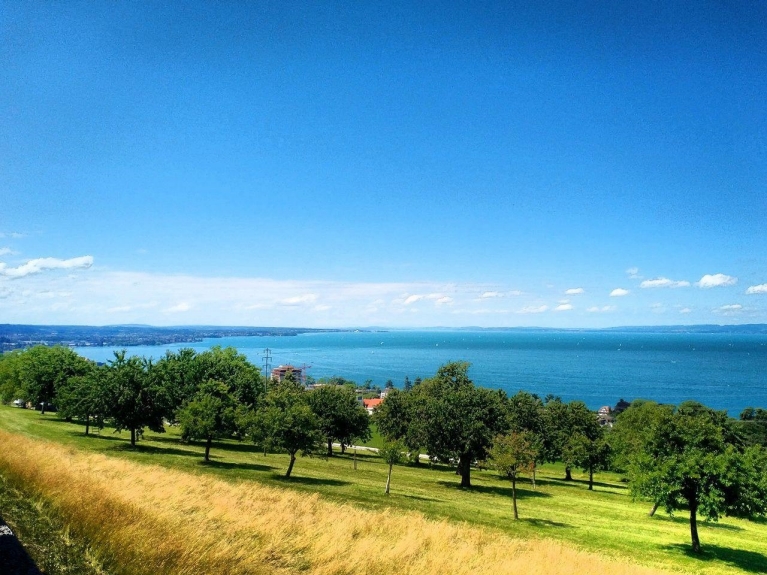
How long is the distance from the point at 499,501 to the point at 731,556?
1658 centimetres

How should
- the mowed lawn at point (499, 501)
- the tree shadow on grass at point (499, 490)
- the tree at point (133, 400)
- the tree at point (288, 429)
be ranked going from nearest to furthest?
1. the mowed lawn at point (499, 501)
2. the tree at point (288, 429)
3. the tree at point (133, 400)
4. the tree shadow on grass at point (499, 490)

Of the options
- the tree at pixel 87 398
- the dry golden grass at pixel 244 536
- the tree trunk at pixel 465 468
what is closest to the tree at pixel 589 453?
the tree trunk at pixel 465 468

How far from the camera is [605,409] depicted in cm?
17875

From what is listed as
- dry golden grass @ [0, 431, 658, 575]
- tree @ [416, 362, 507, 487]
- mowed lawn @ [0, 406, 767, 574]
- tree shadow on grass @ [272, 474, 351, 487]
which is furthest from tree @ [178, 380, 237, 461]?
dry golden grass @ [0, 431, 658, 575]

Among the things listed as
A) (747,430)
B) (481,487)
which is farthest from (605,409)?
(481,487)

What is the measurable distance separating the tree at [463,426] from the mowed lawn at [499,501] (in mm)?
3199

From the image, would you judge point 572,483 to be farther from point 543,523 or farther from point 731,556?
point 731,556

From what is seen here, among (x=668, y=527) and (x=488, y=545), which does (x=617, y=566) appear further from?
(x=668, y=527)

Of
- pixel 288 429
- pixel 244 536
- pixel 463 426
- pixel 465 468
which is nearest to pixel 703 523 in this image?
pixel 465 468

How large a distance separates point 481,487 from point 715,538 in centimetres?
2061

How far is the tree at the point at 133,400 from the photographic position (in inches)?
1663

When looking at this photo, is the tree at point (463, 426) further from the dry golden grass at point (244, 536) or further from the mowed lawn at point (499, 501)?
the dry golden grass at point (244, 536)

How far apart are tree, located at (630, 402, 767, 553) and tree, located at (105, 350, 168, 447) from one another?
4046 centimetres

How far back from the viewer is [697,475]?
998 inches
